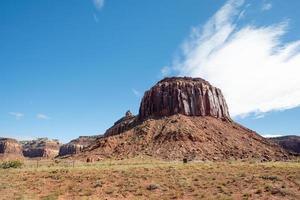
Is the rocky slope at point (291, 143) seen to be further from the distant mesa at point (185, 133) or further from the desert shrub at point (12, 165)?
the desert shrub at point (12, 165)

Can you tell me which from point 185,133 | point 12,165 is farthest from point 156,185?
point 185,133

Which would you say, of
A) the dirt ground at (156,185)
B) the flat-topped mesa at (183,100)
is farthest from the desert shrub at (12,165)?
the flat-topped mesa at (183,100)

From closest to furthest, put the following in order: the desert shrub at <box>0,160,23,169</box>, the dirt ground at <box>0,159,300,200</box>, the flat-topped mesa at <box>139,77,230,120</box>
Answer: the dirt ground at <box>0,159,300,200</box>, the desert shrub at <box>0,160,23,169</box>, the flat-topped mesa at <box>139,77,230,120</box>

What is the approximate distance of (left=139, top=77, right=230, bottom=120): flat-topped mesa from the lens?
104 m

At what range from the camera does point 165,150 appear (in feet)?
257

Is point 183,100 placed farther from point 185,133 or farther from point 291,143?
point 291,143

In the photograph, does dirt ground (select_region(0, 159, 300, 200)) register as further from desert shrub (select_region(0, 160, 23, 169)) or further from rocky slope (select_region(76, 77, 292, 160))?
rocky slope (select_region(76, 77, 292, 160))

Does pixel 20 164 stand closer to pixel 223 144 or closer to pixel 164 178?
pixel 164 178

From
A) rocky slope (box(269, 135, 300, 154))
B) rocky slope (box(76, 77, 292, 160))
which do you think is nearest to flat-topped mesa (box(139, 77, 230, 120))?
rocky slope (box(76, 77, 292, 160))

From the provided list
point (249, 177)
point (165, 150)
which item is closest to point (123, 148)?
point (165, 150)

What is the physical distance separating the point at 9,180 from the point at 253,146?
63.9 m

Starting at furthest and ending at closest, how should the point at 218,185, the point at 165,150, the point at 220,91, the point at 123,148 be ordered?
the point at 220,91 < the point at 123,148 < the point at 165,150 < the point at 218,185

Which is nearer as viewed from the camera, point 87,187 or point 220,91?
point 87,187

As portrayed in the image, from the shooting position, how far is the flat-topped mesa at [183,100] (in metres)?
104
